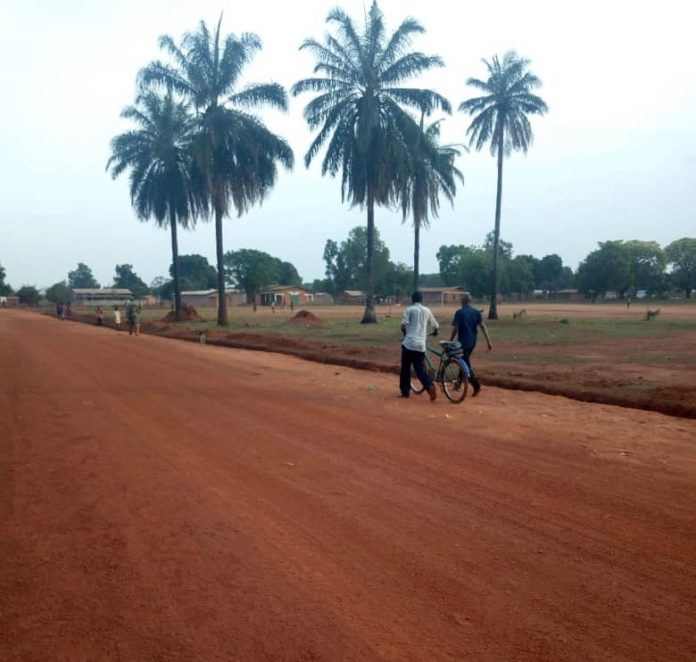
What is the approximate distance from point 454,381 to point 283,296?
101 metres

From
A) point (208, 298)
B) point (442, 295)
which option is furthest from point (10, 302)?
point (442, 295)

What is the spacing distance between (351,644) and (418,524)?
1.67m

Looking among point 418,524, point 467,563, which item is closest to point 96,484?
point 418,524

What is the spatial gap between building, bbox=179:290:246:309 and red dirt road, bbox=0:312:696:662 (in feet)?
312

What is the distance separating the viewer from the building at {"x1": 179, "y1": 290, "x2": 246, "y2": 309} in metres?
105

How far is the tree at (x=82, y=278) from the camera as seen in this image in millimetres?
177000

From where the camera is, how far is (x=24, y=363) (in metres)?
16.0

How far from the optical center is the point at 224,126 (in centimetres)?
3428

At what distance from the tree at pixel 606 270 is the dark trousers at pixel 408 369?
3489 inches

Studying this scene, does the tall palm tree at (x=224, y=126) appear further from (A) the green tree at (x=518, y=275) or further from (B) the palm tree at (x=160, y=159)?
(A) the green tree at (x=518, y=275)

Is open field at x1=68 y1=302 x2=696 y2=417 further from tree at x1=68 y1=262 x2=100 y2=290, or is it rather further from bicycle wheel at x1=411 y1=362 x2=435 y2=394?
tree at x1=68 y1=262 x2=100 y2=290

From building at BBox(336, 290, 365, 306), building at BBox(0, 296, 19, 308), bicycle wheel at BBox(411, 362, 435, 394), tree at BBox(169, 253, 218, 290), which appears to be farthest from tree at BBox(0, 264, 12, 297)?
bicycle wheel at BBox(411, 362, 435, 394)

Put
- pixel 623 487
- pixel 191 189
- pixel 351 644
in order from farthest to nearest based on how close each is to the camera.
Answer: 1. pixel 191 189
2. pixel 623 487
3. pixel 351 644

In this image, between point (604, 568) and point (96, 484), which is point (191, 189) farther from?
point (604, 568)
